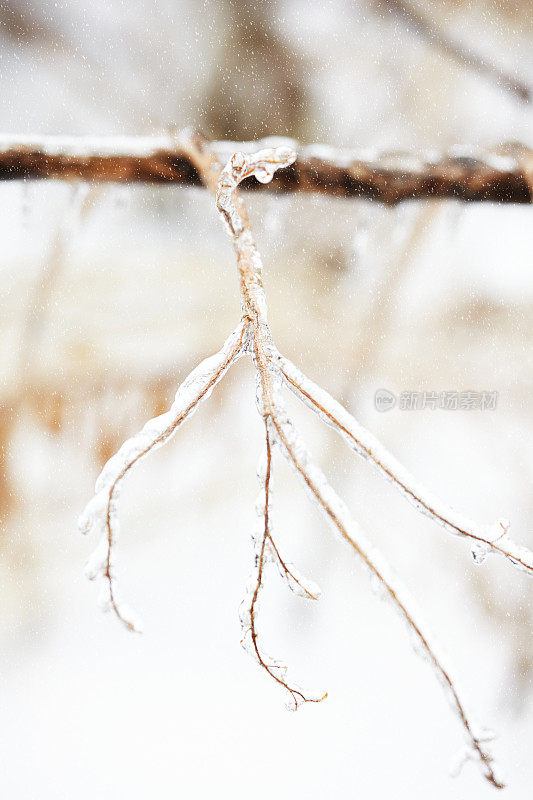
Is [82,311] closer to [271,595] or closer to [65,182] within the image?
[65,182]

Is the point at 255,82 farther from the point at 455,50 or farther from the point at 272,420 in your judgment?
the point at 272,420

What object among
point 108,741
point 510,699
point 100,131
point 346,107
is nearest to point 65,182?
point 100,131

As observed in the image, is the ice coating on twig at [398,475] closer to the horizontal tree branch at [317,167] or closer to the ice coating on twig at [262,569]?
the ice coating on twig at [262,569]

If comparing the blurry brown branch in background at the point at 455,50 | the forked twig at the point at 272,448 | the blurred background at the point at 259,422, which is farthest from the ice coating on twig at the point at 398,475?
the blurry brown branch in background at the point at 455,50

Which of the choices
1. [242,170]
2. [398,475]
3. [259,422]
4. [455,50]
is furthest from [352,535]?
[455,50]

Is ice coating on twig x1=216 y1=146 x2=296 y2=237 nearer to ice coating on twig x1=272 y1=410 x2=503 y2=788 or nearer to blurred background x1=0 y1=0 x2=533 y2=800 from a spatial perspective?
ice coating on twig x1=272 y1=410 x2=503 y2=788

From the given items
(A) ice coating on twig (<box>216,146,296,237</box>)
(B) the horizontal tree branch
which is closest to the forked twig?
(A) ice coating on twig (<box>216,146,296,237</box>)
